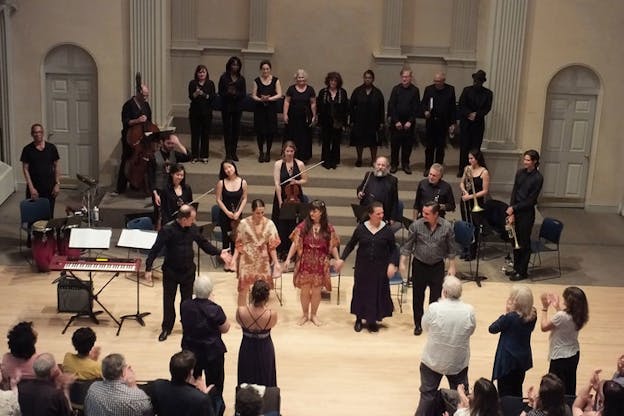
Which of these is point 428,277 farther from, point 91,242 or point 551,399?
point 91,242

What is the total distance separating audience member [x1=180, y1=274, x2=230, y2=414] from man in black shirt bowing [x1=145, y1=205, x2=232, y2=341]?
1678 mm

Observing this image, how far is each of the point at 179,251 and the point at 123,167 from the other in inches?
169

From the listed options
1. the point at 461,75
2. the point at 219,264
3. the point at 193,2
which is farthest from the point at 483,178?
the point at 193,2

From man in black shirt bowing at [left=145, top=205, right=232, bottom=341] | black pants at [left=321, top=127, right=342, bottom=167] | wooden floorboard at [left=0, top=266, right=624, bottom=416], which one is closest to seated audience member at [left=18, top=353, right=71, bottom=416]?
wooden floorboard at [left=0, top=266, right=624, bottom=416]

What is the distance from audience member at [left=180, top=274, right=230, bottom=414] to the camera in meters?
7.79

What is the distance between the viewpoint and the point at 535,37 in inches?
557

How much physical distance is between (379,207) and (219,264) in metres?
3.14

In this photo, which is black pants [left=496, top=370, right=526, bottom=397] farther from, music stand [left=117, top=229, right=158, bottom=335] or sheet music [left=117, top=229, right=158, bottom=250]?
sheet music [left=117, top=229, right=158, bottom=250]

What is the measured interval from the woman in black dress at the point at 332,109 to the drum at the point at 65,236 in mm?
3979

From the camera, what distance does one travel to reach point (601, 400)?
7.08 m

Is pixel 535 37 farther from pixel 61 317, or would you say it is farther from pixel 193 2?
pixel 61 317

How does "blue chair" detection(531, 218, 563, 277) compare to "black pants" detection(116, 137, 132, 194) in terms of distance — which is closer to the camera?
"blue chair" detection(531, 218, 563, 277)

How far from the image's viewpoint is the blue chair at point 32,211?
1205 cm

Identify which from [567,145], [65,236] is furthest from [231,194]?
[567,145]
